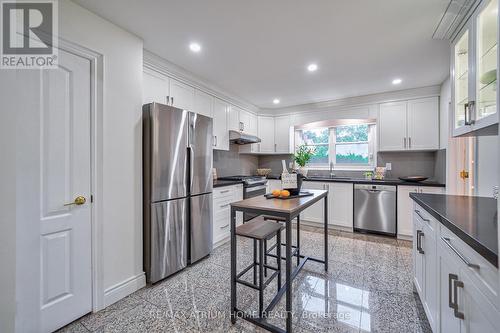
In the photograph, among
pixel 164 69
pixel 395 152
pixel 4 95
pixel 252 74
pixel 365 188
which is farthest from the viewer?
pixel 395 152

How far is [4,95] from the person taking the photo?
1034 millimetres

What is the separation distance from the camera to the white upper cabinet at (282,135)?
4.87 m

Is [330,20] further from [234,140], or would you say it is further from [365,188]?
[365,188]

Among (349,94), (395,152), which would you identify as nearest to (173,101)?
(349,94)

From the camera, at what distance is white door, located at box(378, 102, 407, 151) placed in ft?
12.2

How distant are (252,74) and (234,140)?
1316 mm

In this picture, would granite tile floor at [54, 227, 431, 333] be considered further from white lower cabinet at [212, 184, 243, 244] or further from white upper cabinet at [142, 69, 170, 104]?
white upper cabinet at [142, 69, 170, 104]

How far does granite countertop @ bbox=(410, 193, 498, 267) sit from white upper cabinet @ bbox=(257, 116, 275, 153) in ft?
11.5

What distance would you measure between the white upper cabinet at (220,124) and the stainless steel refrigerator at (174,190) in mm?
799

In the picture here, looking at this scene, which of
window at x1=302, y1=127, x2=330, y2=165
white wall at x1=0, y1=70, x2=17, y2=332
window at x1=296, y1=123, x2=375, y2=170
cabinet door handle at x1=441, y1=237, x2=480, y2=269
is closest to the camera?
cabinet door handle at x1=441, y1=237, x2=480, y2=269

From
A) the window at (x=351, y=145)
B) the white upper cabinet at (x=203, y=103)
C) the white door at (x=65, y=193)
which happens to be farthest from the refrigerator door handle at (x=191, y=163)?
the window at (x=351, y=145)

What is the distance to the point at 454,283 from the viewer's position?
1007mm

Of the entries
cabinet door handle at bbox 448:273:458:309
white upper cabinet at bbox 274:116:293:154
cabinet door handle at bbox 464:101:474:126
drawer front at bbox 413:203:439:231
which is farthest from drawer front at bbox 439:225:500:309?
white upper cabinet at bbox 274:116:293:154

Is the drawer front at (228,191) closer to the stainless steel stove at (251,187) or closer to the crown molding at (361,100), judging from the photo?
the stainless steel stove at (251,187)
